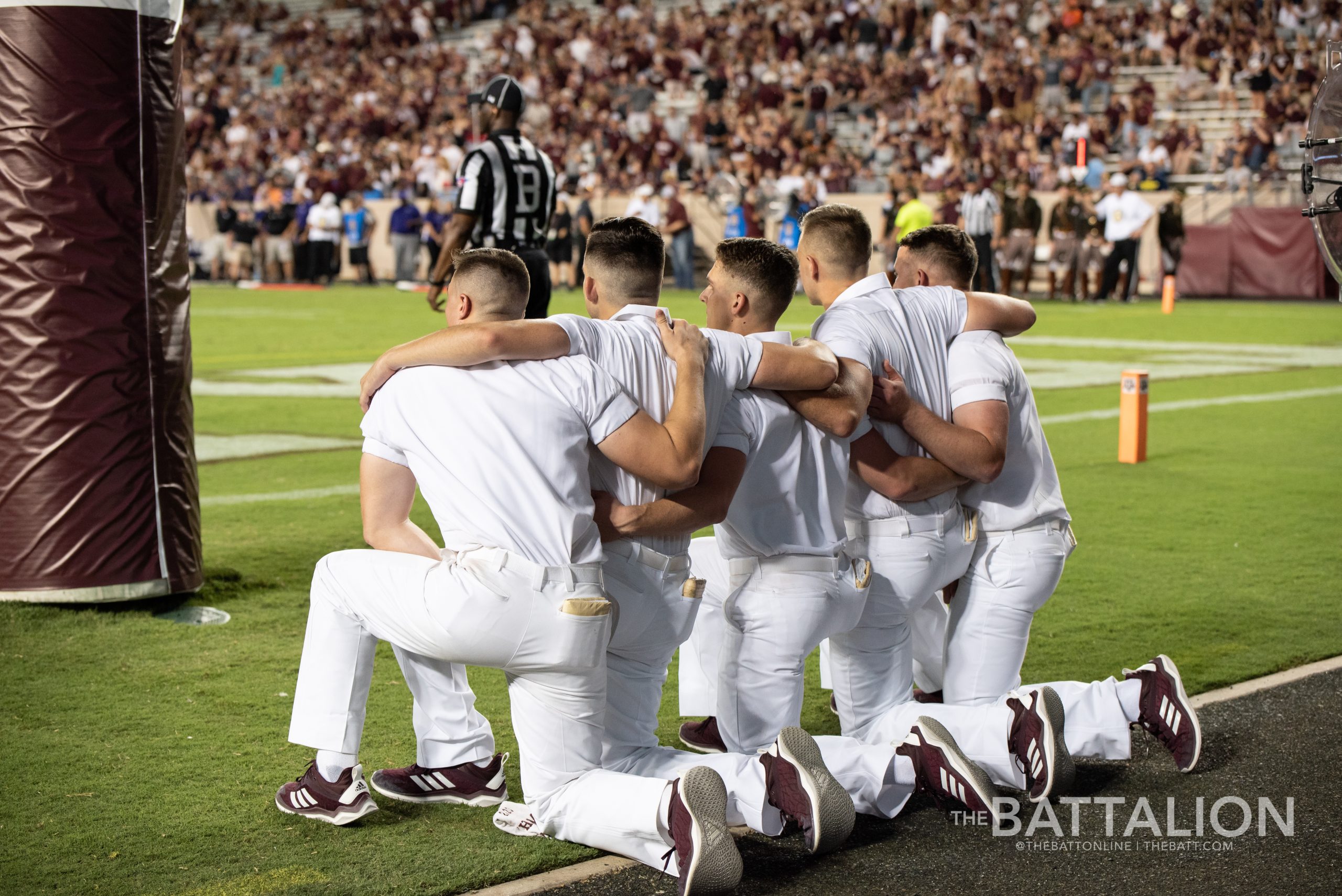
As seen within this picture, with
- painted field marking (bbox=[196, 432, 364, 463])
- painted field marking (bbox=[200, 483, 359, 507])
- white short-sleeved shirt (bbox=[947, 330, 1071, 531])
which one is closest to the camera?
white short-sleeved shirt (bbox=[947, 330, 1071, 531])

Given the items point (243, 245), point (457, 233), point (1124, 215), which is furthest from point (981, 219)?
point (243, 245)

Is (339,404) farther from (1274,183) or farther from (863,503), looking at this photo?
(1274,183)

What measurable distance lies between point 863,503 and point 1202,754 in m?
1.25

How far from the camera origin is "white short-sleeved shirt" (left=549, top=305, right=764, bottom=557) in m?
3.67

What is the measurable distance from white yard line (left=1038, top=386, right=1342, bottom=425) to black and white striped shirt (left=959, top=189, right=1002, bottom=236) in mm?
10337

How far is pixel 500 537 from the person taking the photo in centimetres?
352

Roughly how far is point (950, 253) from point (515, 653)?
200 cm

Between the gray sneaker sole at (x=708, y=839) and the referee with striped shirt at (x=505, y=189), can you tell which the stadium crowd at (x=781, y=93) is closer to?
the referee with striped shirt at (x=505, y=189)

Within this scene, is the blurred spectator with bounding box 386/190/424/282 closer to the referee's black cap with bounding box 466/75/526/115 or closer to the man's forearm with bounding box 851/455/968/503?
the referee's black cap with bounding box 466/75/526/115

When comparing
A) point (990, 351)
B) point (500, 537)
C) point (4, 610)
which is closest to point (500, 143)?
point (4, 610)

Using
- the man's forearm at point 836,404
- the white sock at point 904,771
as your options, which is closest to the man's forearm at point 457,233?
the man's forearm at point 836,404

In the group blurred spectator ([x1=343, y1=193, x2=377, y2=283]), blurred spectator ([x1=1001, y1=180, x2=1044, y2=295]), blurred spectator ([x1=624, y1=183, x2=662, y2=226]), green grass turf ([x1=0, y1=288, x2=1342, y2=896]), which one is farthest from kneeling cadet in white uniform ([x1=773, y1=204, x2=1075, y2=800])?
blurred spectator ([x1=343, y1=193, x2=377, y2=283])

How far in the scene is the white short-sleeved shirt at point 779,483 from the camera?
3930 mm

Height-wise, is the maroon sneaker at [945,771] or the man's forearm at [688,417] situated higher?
the man's forearm at [688,417]
